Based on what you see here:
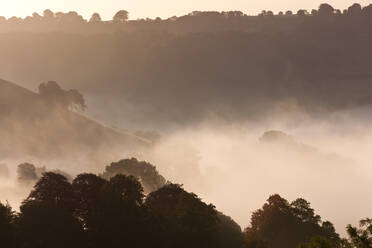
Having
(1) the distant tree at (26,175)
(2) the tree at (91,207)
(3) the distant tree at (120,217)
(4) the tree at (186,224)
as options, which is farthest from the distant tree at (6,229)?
(1) the distant tree at (26,175)

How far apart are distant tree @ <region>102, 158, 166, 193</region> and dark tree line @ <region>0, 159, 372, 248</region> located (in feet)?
158

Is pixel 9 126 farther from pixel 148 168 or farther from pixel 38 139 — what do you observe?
pixel 148 168

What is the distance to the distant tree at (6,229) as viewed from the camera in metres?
52.1

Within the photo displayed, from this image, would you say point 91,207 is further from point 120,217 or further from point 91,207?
point 120,217

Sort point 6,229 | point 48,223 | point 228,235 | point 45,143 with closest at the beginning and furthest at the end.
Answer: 1. point 6,229
2. point 48,223
3. point 228,235
4. point 45,143

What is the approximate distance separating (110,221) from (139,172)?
5978 cm

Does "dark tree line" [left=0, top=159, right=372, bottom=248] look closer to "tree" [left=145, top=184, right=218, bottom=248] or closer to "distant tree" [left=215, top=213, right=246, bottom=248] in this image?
"tree" [left=145, top=184, right=218, bottom=248]

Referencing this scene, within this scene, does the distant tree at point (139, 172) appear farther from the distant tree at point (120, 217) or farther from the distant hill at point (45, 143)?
the distant hill at point (45, 143)

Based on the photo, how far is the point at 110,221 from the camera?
5619 cm

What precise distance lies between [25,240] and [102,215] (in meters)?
7.48

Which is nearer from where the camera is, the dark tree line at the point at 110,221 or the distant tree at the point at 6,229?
the distant tree at the point at 6,229

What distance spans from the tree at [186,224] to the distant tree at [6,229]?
13042 millimetres

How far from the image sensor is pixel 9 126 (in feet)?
639

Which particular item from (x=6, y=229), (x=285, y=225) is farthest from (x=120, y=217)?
(x=285, y=225)
